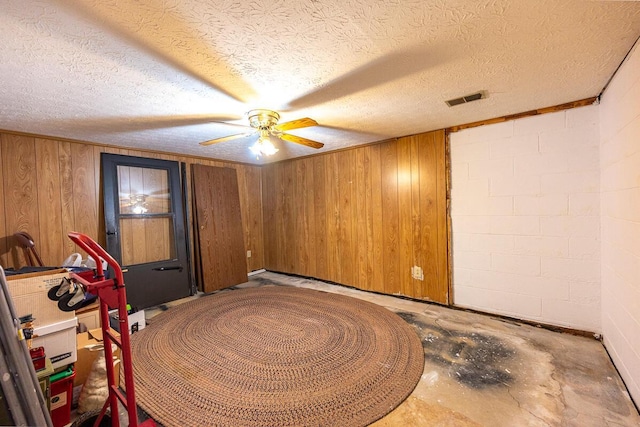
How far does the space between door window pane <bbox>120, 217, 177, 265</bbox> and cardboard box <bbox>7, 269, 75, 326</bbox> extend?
2.17m

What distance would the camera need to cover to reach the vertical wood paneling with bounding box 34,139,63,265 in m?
2.79

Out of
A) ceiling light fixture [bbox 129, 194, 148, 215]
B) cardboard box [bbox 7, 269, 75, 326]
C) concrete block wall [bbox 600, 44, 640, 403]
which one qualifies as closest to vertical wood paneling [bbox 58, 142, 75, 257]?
ceiling light fixture [bbox 129, 194, 148, 215]

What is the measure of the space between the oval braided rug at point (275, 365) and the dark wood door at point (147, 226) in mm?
585

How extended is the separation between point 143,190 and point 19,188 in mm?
1117

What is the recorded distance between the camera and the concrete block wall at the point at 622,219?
4.94 ft

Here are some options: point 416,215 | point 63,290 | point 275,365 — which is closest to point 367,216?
point 416,215

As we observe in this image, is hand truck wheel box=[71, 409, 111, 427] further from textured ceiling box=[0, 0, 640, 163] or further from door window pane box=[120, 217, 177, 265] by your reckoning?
door window pane box=[120, 217, 177, 265]

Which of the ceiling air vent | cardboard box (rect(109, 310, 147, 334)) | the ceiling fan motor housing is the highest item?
the ceiling air vent

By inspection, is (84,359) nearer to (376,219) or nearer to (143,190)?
(143,190)

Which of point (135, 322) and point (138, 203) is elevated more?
point (138, 203)

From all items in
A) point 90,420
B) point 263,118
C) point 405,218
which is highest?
point 263,118

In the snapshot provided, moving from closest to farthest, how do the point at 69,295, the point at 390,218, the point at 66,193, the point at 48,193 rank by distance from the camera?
Result: the point at 69,295
the point at 48,193
the point at 66,193
the point at 390,218

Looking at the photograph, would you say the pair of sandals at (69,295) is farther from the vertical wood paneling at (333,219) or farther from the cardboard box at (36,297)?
the vertical wood paneling at (333,219)

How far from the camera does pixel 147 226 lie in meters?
3.58
